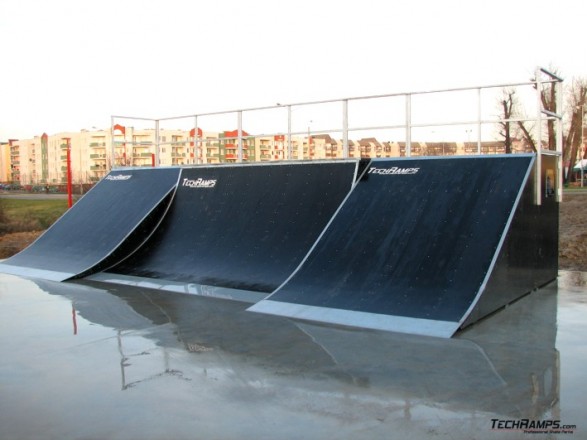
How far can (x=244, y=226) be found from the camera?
37.1ft

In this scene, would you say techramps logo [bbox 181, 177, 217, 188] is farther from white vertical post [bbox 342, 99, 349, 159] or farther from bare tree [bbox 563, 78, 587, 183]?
bare tree [bbox 563, 78, 587, 183]

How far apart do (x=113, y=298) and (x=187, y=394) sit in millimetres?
4972

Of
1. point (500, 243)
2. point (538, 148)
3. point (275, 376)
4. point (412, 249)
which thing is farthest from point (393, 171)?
point (275, 376)

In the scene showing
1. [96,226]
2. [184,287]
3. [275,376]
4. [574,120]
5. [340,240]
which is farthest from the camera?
[574,120]

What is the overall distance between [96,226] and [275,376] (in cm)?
938

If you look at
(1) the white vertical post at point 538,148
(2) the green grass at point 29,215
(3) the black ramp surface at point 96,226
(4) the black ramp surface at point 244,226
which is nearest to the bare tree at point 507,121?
(1) the white vertical post at point 538,148

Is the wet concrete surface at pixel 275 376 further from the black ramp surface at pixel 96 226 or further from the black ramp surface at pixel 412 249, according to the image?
the black ramp surface at pixel 96 226

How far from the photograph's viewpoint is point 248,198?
11930 mm

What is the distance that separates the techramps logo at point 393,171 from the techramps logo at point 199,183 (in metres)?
4.00

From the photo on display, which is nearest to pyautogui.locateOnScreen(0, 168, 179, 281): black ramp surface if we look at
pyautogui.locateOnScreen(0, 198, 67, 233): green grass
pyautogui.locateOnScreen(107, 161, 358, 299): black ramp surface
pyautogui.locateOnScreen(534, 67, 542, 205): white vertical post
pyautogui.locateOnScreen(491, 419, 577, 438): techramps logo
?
pyautogui.locateOnScreen(107, 161, 358, 299): black ramp surface

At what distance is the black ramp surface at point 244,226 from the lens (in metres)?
10.2

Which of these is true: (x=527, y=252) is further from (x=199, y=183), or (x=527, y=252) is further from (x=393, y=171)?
(x=199, y=183)

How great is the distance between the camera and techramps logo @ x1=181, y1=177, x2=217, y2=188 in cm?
1296

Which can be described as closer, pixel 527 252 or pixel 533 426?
pixel 533 426
